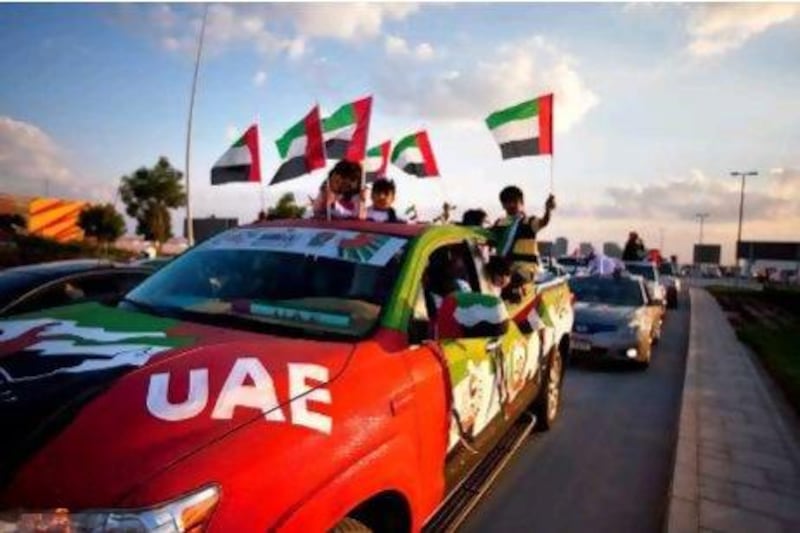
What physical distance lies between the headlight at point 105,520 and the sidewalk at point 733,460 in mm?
3396

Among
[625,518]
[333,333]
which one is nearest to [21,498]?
[333,333]

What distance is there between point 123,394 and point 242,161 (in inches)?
271

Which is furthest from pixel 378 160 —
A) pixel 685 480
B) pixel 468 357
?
pixel 468 357

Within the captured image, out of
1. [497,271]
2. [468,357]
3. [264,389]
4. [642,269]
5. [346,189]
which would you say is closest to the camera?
[264,389]

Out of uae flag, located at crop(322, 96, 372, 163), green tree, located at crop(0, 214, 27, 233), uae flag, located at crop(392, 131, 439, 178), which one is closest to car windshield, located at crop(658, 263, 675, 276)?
uae flag, located at crop(392, 131, 439, 178)

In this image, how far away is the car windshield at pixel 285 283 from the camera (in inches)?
131

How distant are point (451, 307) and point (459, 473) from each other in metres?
1.06

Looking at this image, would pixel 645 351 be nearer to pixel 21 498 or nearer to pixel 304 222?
pixel 304 222

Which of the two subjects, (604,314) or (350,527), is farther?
(604,314)

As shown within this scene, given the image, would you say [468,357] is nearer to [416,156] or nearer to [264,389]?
[264,389]

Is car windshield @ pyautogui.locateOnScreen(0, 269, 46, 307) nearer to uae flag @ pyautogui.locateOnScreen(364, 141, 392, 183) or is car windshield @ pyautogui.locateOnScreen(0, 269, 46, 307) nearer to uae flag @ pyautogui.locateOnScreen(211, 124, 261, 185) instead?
uae flag @ pyautogui.locateOnScreen(211, 124, 261, 185)

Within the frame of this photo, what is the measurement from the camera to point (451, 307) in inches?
132

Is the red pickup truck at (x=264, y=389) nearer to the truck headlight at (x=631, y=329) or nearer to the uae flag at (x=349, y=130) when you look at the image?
the uae flag at (x=349, y=130)

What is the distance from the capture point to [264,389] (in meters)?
2.50
